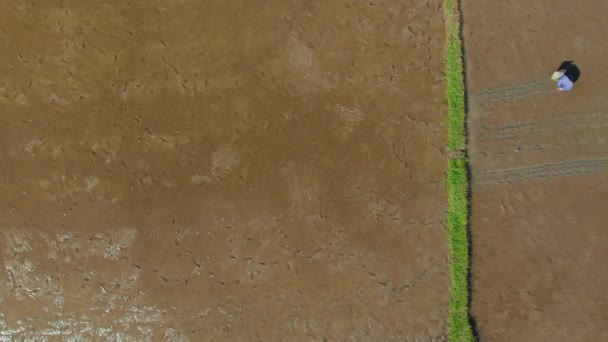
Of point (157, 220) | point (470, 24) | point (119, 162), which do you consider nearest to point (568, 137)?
point (470, 24)

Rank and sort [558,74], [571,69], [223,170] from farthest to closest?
1. [223,170]
2. [571,69]
3. [558,74]

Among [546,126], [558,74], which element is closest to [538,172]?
[546,126]

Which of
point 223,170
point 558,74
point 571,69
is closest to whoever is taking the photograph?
point 558,74

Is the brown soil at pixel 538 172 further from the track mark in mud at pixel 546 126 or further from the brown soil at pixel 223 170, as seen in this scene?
the brown soil at pixel 223 170

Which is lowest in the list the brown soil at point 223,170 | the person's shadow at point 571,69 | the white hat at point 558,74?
the brown soil at point 223,170

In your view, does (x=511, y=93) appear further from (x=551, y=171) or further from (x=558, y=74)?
(x=551, y=171)

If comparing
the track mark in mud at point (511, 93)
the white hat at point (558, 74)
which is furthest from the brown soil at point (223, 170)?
the white hat at point (558, 74)
